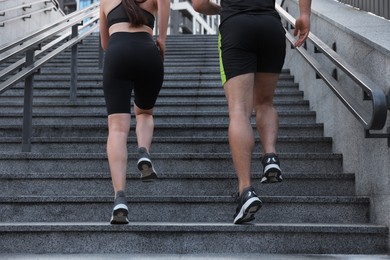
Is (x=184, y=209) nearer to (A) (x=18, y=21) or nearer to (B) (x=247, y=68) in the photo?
(B) (x=247, y=68)

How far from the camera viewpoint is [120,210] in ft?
10.7

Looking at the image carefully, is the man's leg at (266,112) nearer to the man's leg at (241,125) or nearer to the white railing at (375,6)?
the man's leg at (241,125)

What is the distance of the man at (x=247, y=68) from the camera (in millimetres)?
3395

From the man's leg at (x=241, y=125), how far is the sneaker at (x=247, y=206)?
0.25ft

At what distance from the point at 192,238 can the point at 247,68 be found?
3.28 ft

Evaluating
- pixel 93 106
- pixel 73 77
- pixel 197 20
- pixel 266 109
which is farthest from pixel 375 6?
pixel 197 20

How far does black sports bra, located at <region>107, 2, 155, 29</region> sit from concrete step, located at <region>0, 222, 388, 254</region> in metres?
1.23

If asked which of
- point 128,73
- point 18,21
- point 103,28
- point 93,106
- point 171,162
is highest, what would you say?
point 18,21

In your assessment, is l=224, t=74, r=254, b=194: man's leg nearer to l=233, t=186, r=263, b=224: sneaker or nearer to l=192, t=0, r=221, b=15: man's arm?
l=233, t=186, r=263, b=224: sneaker

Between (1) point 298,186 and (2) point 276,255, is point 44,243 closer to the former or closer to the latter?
(2) point 276,255

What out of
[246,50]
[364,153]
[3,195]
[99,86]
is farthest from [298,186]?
[99,86]

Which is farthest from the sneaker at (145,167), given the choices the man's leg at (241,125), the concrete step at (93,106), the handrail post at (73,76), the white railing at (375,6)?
the handrail post at (73,76)

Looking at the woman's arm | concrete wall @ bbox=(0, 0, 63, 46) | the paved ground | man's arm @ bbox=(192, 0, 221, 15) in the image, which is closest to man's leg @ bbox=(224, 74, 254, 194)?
the paved ground

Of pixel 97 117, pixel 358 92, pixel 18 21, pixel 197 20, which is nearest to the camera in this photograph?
pixel 358 92
